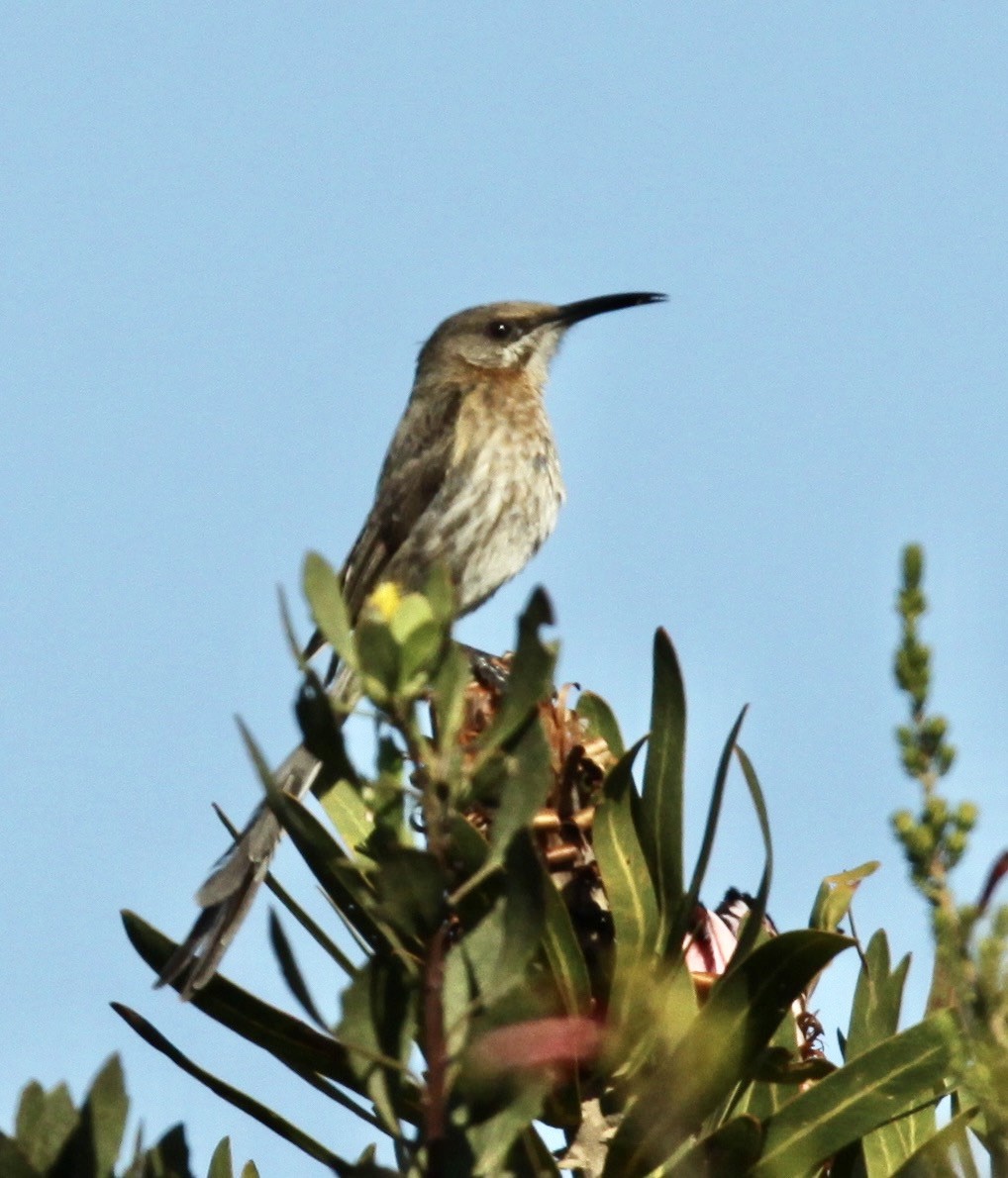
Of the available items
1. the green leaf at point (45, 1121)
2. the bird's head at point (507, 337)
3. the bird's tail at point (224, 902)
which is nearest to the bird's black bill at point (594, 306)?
the bird's head at point (507, 337)

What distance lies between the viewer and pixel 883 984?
2.33m

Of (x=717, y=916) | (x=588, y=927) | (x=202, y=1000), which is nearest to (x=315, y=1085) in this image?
(x=202, y=1000)

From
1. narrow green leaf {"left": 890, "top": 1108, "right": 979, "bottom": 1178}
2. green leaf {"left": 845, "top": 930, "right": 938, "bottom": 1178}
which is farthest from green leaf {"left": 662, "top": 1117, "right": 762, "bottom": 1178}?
green leaf {"left": 845, "top": 930, "right": 938, "bottom": 1178}

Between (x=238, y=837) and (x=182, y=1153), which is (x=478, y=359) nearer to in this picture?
(x=238, y=837)

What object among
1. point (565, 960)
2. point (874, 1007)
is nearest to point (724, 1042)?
point (565, 960)

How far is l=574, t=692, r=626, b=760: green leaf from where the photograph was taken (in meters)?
2.55

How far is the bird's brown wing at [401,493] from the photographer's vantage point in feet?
24.0

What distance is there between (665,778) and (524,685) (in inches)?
31.9

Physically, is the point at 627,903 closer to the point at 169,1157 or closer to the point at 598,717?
the point at 598,717

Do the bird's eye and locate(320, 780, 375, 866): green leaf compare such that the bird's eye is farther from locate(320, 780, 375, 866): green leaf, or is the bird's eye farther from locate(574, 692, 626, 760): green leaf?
locate(574, 692, 626, 760): green leaf

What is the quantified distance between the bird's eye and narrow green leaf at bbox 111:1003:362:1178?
20.9ft

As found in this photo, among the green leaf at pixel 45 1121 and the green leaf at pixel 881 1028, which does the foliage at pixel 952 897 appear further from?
the green leaf at pixel 881 1028

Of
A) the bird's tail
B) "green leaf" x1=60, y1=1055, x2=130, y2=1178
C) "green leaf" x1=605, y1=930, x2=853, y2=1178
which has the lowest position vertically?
"green leaf" x1=605, y1=930, x2=853, y2=1178

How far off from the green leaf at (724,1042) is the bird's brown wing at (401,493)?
5.06m
